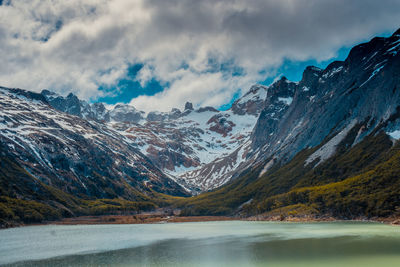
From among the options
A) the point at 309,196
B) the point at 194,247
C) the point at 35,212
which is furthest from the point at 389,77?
the point at 35,212

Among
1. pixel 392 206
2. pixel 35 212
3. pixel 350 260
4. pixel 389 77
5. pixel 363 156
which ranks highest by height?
pixel 389 77

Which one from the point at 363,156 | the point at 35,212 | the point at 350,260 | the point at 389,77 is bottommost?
the point at 350,260

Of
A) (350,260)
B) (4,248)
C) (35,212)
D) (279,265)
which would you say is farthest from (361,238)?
(35,212)

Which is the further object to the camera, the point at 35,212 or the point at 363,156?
the point at 35,212

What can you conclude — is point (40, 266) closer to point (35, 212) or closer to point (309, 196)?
point (309, 196)

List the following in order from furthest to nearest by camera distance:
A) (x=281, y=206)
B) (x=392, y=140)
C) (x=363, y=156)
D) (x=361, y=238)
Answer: (x=281, y=206), (x=363, y=156), (x=392, y=140), (x=361, y=238)

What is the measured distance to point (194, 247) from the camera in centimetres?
8006

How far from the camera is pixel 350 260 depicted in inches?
2087

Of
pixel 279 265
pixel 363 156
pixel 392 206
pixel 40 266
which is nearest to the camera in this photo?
pixel 279 265

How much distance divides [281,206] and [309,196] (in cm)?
2514

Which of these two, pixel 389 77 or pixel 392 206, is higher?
pixel 389 77

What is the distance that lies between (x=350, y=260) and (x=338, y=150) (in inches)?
6101

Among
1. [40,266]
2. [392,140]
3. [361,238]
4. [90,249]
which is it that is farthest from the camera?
[392,140]

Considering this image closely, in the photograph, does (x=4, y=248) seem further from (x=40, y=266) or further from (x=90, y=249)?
(x=40, y=266)
